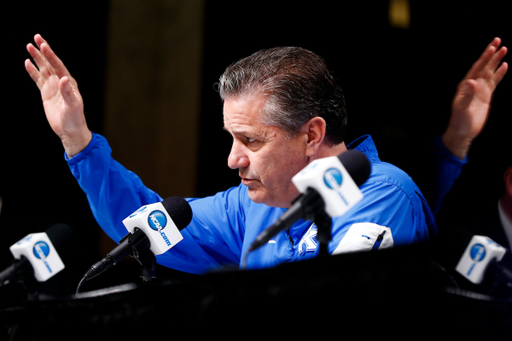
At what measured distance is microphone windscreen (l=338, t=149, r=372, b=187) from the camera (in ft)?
2.96

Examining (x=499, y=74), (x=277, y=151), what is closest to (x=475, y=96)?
(x=499, y=74)

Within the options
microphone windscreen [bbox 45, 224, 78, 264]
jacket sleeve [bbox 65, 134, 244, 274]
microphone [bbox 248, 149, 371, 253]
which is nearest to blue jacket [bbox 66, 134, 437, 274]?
jacket sleeve [bbox 65, 134, 244, 274]

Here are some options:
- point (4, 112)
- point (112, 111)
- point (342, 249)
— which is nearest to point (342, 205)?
point (342, 249)

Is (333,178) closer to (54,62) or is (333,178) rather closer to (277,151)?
(277,151)

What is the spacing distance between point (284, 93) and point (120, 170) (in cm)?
65

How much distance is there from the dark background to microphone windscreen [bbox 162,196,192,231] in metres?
0.60

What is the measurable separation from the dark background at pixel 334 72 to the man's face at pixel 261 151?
37 centimetres

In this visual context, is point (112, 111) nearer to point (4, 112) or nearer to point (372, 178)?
point (4, 112)

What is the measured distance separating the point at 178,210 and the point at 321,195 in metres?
0.54

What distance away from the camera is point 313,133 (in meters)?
1.44

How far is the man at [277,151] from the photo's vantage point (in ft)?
4.36

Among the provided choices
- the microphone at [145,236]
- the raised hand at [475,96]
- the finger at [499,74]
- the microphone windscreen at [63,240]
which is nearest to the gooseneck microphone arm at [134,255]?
the microphone at [145,236]

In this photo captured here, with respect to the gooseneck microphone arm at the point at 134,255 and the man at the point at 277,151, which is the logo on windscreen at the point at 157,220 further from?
the man at the point at 277,151

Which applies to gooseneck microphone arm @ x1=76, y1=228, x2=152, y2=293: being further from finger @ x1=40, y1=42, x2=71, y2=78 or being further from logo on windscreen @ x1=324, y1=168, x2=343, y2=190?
finger @ x1=40, y1=42, x2=71, y2=78
